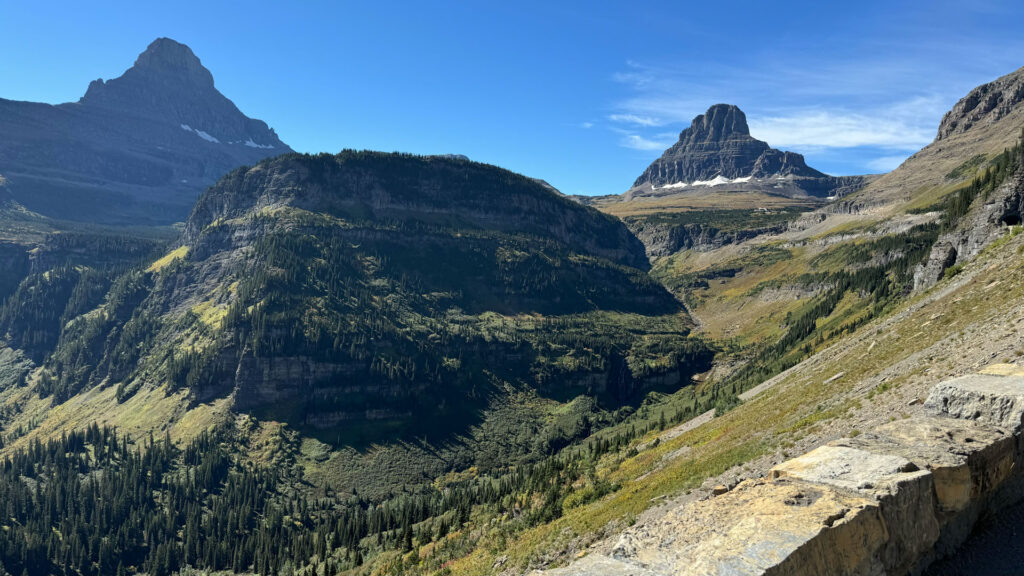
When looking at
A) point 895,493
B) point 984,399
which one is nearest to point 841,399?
point 984,399

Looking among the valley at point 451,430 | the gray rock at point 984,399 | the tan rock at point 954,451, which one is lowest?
the valley at point 451,430

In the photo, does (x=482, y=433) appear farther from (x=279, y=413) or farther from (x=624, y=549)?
(x=624, y=549)

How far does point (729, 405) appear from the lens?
80.0 metres

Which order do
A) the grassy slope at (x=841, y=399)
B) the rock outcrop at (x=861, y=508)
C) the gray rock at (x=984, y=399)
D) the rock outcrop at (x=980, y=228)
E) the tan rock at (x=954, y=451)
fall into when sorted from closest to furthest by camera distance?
the rock outcrop at (x=861, y=508), the tan rock at (x=954, y=451), the gray rock at (x=984, y=399), the grassy slope at (x=841, y=399), the rock outcrop at (x=980, y=228)

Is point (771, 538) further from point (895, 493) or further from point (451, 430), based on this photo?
point (451, 430)

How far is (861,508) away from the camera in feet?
62.8

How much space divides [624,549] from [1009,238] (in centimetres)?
7812

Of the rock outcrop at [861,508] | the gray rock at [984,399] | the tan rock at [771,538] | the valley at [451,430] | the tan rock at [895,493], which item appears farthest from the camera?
the valley at [451,430]

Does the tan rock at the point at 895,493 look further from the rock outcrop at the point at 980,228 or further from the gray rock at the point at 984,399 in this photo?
the rock outcrop at the point at 980,228

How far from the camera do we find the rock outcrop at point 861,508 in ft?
58.7

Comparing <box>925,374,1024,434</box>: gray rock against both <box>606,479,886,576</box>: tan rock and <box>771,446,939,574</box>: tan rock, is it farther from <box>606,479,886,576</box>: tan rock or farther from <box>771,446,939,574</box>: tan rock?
<box>606,479,886,576</box>: tan rock

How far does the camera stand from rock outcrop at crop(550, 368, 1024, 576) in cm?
1789

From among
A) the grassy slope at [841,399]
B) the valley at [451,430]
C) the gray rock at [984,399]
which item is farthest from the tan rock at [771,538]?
the grassy slope at [841,399]

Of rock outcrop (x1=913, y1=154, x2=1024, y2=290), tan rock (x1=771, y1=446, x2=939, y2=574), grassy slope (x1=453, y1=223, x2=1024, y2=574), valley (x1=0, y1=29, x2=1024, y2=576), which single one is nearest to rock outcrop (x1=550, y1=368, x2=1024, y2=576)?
tan rock (x1=771, y1=446, x2=939, y2=574)
